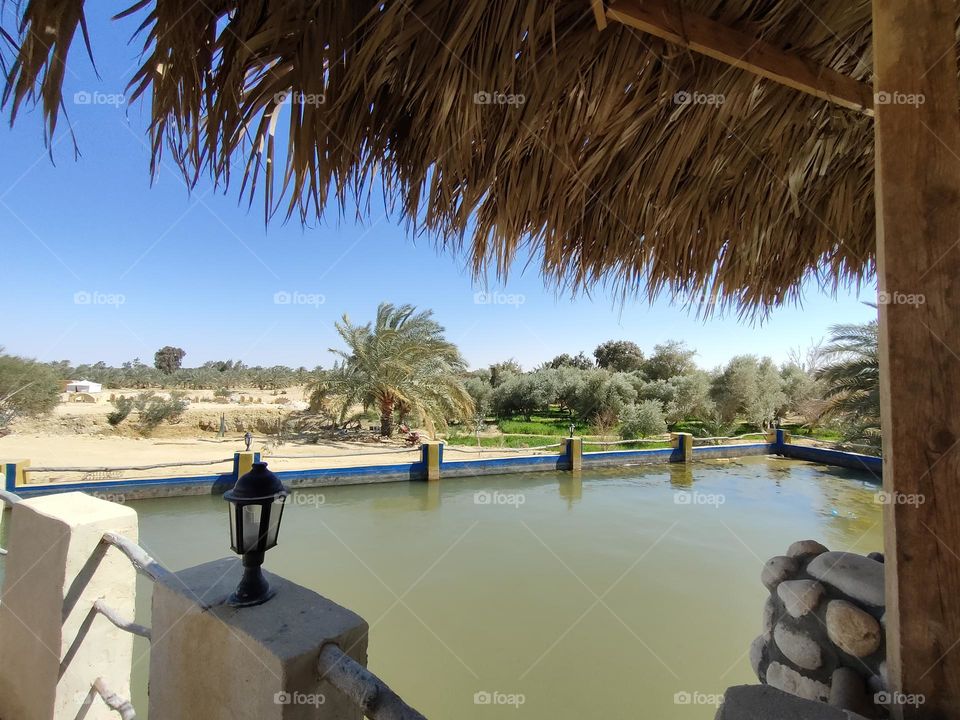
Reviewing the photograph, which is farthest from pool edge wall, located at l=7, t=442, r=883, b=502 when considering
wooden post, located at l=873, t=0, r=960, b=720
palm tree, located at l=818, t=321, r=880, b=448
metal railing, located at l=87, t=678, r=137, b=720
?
wooden post, located at l=873, t=0, r=960, b=720

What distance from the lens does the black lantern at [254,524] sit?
1082 mm

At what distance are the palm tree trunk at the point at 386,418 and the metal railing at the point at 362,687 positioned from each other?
34.1 ft

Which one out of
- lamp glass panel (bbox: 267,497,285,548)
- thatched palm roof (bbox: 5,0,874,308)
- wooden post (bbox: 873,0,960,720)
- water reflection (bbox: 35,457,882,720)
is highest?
thatched palm roof (bbox: 5,0,874,308)

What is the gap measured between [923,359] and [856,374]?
10.1m

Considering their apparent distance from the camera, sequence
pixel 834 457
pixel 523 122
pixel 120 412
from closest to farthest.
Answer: pixel 523 122 → pixel 834 457 → pixel 120 412

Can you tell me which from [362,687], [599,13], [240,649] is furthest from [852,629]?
[599,13]

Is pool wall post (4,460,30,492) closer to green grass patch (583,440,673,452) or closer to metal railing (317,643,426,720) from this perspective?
metal railing (317,643,426,720)

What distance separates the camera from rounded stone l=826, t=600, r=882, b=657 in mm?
1035

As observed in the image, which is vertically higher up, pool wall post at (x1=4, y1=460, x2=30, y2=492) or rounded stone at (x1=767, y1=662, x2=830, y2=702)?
rounded stone at (x1=767, y1=662, x2=830, y2=702)

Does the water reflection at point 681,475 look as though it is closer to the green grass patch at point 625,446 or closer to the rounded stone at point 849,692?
the green grass patch at point 625,446

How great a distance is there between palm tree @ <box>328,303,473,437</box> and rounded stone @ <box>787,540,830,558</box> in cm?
950

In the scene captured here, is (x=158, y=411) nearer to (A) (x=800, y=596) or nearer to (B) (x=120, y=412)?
(B) (x=120, y=412)

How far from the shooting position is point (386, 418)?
11.4 metres

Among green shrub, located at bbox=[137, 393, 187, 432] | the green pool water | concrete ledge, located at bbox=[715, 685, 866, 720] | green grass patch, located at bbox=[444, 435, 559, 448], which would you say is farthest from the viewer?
green shrub, located at bbox=[137, 393, 187, 432]
